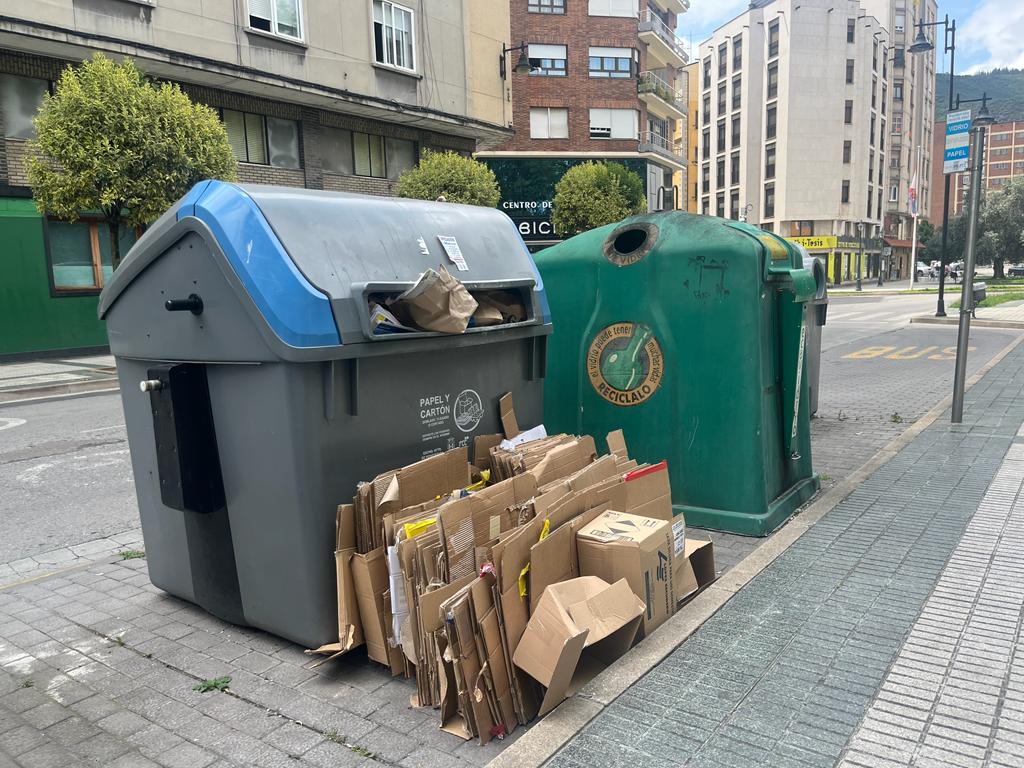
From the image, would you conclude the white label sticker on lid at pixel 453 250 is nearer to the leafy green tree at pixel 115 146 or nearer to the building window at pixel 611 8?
the leafy green tree at pixel 115 146

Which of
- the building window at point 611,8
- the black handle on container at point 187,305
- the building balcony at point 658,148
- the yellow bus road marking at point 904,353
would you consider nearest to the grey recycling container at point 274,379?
the black handle on container at point 187,305

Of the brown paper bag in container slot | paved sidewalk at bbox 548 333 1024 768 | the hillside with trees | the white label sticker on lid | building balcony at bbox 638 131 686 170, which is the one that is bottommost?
paved sidewalk at bbox 548 333 1024 768

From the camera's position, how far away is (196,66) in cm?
1723

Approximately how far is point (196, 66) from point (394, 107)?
236 inches

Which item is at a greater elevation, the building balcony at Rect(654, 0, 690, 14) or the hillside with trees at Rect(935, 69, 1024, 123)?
the hillside with trees at Rect(935, 69, 1024, 123)

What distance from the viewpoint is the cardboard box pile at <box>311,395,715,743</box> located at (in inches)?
106

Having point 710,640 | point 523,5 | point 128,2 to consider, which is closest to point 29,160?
point 128,2

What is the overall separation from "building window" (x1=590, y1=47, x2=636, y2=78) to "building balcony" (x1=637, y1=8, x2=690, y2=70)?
1683 millimetres

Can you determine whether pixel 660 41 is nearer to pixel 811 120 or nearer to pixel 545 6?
pixel 545 6

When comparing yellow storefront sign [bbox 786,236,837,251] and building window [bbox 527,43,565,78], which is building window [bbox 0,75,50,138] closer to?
building window [bbox 527,43,565,78]

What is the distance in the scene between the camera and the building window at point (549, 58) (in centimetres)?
3744

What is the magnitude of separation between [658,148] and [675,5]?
1124 centimetres

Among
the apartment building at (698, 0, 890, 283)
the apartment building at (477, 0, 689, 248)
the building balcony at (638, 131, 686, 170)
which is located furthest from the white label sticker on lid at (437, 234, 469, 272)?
the apartment building at (698, 0, 890, 283)

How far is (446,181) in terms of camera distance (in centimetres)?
2138
